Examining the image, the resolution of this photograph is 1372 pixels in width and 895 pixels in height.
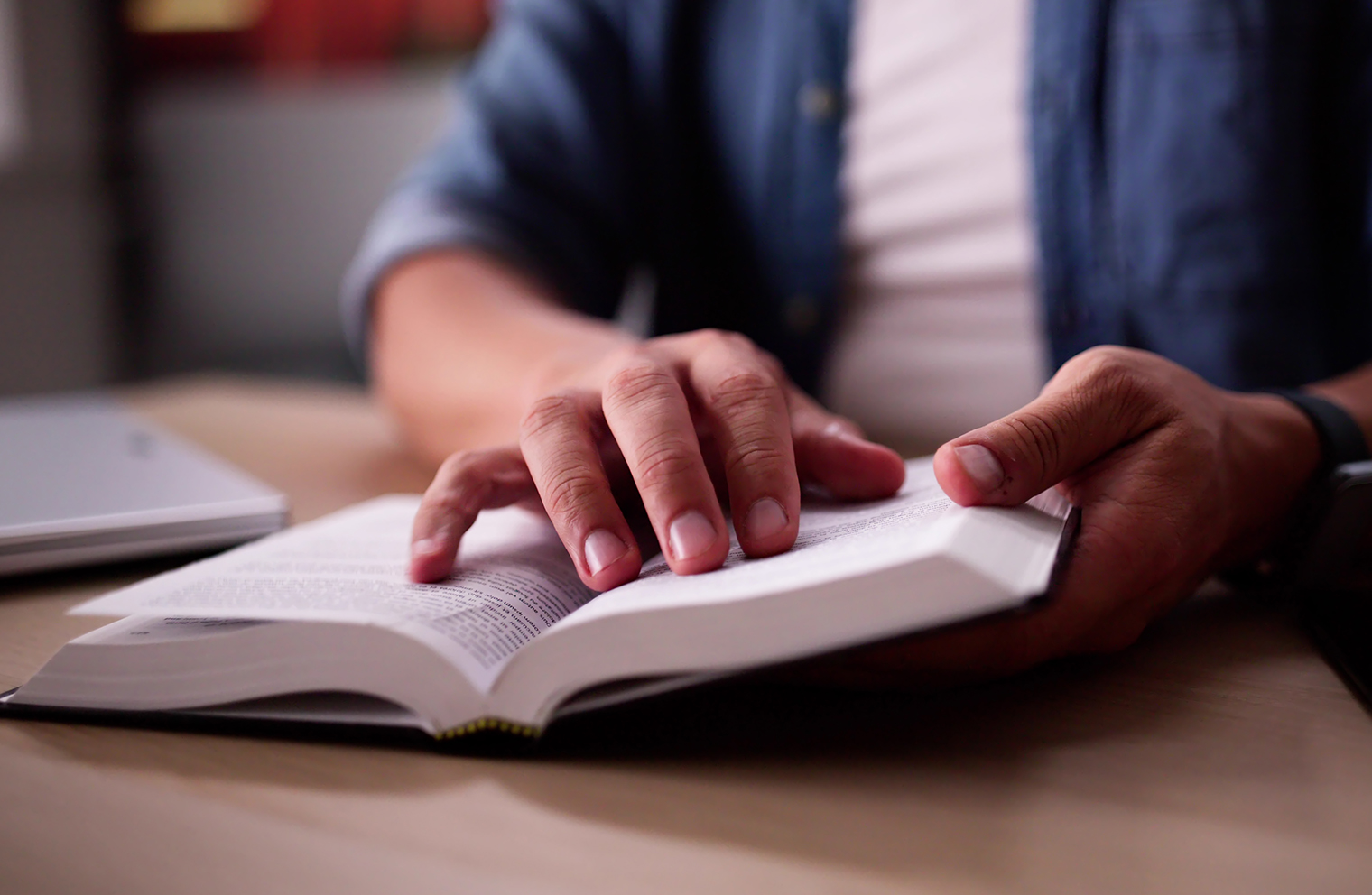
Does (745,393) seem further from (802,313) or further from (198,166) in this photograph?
(198,166)

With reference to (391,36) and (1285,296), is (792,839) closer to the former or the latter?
(1285,296)

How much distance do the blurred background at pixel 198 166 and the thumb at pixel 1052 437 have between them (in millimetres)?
2154

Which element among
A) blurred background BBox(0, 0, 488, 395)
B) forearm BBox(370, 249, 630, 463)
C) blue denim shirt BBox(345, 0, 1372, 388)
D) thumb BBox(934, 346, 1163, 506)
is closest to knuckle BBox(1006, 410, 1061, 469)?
thumb BBox(934, 346, 1163, 506)

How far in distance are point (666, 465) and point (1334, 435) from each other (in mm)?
352

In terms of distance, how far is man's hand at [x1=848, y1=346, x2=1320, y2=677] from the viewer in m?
0.38

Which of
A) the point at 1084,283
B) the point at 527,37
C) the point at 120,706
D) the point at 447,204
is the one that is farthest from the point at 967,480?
the point at 527,37

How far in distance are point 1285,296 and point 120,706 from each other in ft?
2.73

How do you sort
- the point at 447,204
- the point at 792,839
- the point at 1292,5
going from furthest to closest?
the point at 447,204, the point at 1292,5, the point at 792,839

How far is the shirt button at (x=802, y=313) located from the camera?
38.4 inches

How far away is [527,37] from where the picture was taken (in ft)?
3.48

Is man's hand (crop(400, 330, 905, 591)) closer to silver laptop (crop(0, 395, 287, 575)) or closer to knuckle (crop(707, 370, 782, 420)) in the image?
knuckle (crop(707, 370, 782, 420))

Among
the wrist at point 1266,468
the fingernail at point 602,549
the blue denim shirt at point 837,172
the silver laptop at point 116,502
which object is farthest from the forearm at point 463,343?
the wrist at point 1266,468

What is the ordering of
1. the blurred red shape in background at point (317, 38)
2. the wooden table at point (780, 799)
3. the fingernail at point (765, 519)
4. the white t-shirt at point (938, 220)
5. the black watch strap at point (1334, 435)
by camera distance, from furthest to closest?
the blurred red shape in background at point (317, 38)
the white t-shirt at point (938, 220)
the black watch strap at point (1334, 435)
the fingernail at point (765, 519)
the wooden table at point (780, 799)

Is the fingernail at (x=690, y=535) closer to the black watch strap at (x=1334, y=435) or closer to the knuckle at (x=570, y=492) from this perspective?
the knuckle at (x=570, y=492)
